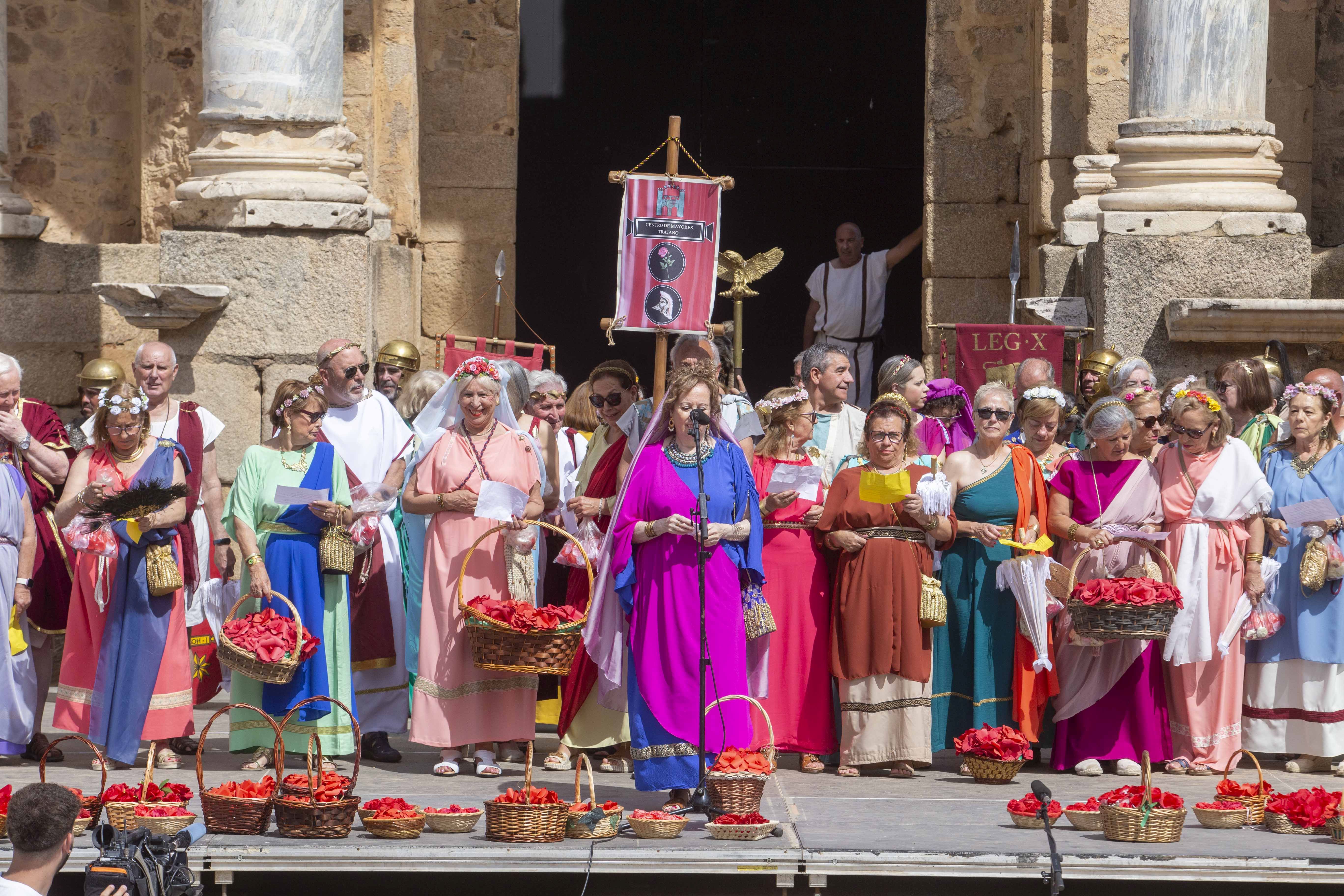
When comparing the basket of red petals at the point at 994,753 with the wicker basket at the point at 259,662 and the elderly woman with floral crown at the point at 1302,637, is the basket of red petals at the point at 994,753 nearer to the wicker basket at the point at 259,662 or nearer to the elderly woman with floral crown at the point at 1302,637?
the elderly woman with floral crown at the point at 1302,637

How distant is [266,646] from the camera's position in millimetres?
6887

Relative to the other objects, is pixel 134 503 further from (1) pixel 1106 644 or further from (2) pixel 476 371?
(1) pixel 1106 644

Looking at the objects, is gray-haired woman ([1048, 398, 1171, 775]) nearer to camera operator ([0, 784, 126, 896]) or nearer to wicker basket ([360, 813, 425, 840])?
wicker basket ([360, 813, 425, 840])

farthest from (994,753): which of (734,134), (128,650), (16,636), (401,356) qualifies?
(734,134)

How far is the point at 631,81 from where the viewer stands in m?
13.1

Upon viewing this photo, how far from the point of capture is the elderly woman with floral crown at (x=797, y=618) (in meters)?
7.59

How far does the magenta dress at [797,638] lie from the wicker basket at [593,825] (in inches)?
63.5

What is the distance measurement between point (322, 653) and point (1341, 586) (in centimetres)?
429

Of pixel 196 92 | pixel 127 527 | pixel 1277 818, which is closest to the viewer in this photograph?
pixel 1277 818

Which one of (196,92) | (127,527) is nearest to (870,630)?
(127,527)

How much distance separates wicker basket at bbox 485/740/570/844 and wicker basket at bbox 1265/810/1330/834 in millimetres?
2461

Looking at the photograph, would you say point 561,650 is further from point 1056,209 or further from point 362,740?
point 1056,209

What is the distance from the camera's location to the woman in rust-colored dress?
7418 millimetres

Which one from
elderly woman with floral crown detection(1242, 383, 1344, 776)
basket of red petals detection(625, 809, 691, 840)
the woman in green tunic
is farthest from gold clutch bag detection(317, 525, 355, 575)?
elderly woman with floral crown detection(1242, 383, 1344, 776)
